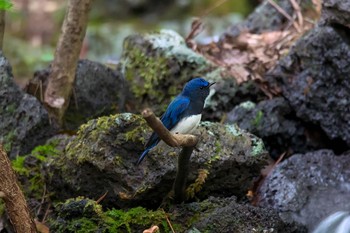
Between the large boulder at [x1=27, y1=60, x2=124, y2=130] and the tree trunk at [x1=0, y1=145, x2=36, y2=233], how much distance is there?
228 cm

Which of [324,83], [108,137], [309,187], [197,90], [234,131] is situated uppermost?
[197,90]

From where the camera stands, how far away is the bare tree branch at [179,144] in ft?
11.5

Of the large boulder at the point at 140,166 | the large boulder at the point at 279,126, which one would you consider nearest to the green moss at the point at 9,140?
the large boulder at the point at 140,166

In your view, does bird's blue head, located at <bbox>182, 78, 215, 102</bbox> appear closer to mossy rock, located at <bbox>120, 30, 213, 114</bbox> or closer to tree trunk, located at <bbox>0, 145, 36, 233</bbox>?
tree trunk, located at <bbox>0, 145, 36, 233</bbox>

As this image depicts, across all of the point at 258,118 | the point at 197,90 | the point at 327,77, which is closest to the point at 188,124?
the point at 197,90

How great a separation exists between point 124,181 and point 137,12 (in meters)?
11.1

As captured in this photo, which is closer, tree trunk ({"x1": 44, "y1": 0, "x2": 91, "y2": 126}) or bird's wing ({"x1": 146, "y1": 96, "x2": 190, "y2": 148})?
bird's wing ({"x1": 146, "y1": 96, "x2": 190, "y2": 148})

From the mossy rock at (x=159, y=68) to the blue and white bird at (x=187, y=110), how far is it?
2.14 metres

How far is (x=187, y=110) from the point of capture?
469cm

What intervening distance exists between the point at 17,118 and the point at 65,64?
0.67 meters

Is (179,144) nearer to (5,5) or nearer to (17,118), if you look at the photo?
(5,5)

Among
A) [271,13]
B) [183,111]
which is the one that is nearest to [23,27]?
[271,13]

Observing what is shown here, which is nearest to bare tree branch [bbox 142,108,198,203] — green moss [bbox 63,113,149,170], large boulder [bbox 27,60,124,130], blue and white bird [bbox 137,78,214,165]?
blue and white bird [bbox 137,78,214,165]

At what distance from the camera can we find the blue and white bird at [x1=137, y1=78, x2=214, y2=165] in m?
4.64
